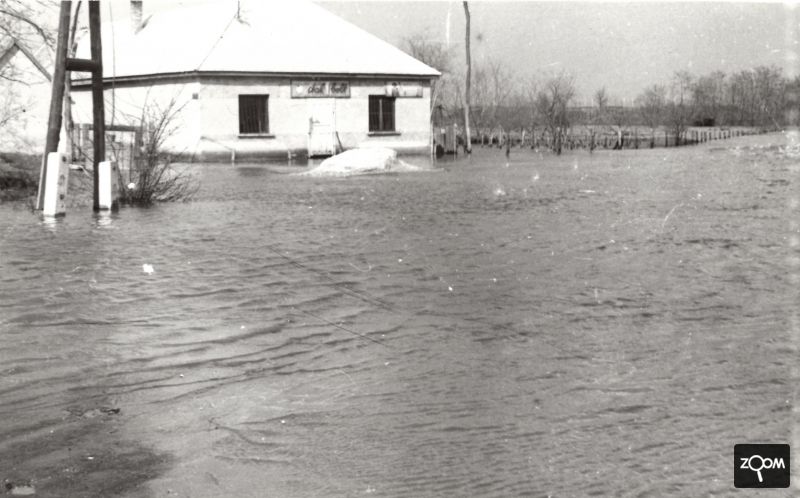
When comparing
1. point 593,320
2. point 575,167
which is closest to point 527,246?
point 593,320

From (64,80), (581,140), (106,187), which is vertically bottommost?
(106,187)

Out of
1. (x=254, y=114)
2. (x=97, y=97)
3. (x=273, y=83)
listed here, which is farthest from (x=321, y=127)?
(x=97, y=97)

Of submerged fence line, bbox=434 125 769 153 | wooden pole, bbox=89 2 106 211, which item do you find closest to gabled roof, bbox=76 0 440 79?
submerged fence line, bbox=434 125 769 153

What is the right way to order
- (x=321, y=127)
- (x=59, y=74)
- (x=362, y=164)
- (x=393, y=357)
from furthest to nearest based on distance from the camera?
(x=321, y=127)
(x=362, y=164)
(x=59, y=74)
(x=393, y=357)

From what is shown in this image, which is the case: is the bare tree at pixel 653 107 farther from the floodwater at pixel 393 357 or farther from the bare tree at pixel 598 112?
the floodwater at pixel 393 357

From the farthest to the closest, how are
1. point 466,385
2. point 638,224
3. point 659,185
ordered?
1. point 659,185
2. point 638,224
3. point 466,385

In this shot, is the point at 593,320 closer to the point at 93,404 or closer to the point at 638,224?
the point at 93,404

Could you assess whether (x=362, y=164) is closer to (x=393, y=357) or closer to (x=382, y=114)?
(x=382, y=114)

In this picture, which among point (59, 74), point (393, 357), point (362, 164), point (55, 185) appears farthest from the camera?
point (362, 164)

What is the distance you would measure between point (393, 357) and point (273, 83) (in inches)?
1327

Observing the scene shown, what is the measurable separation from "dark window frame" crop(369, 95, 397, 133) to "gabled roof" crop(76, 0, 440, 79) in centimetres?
138

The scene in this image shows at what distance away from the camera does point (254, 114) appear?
39.5 metres

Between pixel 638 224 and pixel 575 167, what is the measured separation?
1921 cm

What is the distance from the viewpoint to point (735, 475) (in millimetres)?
4520
